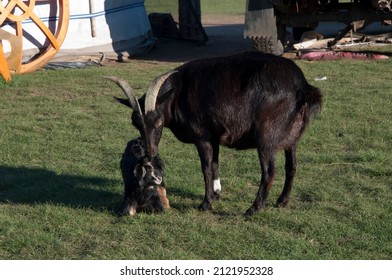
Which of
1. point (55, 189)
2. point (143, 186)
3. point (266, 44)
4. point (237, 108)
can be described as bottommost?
point (266, 44)

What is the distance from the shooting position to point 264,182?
7266 mm

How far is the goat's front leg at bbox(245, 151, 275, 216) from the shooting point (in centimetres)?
721

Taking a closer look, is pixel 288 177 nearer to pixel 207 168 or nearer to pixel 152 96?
pixel 207 168

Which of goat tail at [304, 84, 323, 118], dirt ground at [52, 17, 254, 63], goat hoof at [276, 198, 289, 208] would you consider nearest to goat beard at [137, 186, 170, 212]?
goat hoof at [276, 198, 289, 208]

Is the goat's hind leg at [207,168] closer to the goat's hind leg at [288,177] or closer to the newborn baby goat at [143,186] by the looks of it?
the newborn baby goat at [143,186]

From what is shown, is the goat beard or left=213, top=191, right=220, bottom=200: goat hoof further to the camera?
left=213, top=191, right=220, bottom=200: goat hoof

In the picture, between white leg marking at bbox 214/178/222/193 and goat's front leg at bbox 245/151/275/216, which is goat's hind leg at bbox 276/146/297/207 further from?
white leg marking at bbox 214/178/222/193

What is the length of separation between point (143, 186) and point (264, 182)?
106 cm

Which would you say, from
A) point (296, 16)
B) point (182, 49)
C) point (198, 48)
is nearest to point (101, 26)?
point (182, 49)

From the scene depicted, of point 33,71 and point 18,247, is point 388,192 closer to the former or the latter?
point 18,247

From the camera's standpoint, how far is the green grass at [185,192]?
21.2 feet

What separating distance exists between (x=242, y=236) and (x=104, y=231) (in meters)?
1.15

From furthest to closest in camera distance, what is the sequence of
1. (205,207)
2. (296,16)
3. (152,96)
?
(296,16), (205,207), (152,96)
